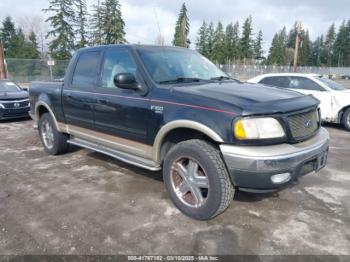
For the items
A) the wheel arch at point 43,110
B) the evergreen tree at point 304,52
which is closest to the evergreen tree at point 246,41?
the evergreen tree at point 304,52

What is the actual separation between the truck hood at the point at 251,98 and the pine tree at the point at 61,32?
4374 centimetres

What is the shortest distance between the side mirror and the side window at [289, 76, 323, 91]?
6.88m

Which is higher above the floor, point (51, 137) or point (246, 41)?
point (246, 41)

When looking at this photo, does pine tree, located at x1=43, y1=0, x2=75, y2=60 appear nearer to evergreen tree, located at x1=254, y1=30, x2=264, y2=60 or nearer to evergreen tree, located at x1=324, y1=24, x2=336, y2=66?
evergreen tree, located at x1=254, y1=30, x2=264, y2=60

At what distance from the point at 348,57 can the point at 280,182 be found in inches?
4100

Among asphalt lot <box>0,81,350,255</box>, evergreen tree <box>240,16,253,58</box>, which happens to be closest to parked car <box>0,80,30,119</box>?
asphalt lot <box>0,81,350,255</box>

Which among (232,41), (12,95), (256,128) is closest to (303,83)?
(256,128)

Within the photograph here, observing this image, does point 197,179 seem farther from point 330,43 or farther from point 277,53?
point 330,43

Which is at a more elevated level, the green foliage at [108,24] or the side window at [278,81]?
the green foliage at [108,24]

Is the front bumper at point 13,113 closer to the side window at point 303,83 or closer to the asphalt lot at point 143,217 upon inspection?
the asphalt lot at point 143,217

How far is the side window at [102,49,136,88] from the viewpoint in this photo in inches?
158

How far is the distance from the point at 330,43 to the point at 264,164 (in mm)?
110416

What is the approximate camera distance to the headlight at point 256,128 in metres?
2.87

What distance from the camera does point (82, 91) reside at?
4.70 metres
